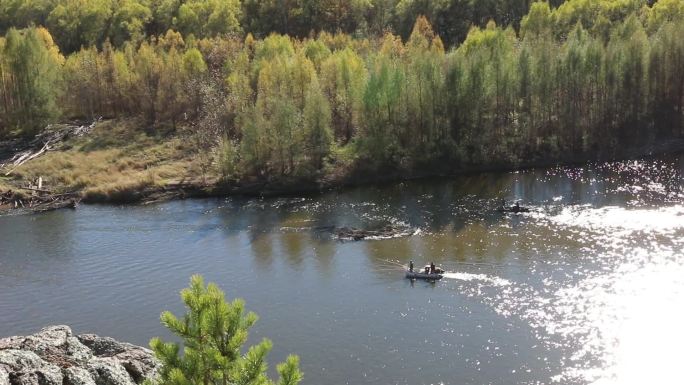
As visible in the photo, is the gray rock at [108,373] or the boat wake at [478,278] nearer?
the gray rock at [108,373]

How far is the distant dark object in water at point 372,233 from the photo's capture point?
207 feet

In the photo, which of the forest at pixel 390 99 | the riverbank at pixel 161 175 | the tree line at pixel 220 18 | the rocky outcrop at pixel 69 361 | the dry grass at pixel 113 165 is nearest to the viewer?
the rocky outcrop at pixel 69 361

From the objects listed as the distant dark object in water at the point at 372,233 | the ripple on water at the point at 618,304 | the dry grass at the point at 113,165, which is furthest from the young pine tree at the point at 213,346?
the dry grass at the point at 113,165

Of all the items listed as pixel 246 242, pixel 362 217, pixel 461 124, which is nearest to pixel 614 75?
pixel 461 124

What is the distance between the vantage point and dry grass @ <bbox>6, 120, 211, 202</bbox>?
8438 centimetres

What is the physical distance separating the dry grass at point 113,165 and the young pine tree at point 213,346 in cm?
6881

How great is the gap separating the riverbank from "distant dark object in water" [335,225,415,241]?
18.4m

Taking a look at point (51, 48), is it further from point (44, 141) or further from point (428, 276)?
point (428, 276)

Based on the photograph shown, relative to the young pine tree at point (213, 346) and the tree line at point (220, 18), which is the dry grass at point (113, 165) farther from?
the young pine tree at point (213, 346)

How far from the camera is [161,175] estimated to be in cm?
8775

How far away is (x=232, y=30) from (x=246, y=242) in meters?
95.1

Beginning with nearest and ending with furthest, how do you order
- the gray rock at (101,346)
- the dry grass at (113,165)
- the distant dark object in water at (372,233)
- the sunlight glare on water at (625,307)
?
1. the gray rock at (101,346)
2. the sunlight glare on water at (625,307)
3. the distant dark object in water at (372,233)
4. the dry grass at (113,165)

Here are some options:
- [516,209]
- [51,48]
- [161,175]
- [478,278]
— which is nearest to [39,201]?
[161,175]

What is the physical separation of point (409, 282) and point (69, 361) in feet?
94.5
